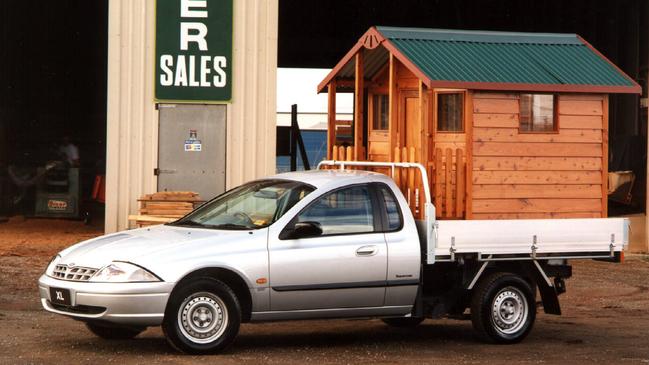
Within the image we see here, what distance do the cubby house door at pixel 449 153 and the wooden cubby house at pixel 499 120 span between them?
0.01 m

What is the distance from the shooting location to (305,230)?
11078 millimetres

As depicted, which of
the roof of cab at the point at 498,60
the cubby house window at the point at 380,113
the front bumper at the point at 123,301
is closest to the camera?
the front bumper at the point at 123,301

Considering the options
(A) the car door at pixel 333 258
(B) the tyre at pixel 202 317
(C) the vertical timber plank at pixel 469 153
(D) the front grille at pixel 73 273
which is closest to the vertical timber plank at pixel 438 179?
(C) the vertical timber plank at pixel 469 153

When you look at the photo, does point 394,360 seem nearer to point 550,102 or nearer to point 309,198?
point 309,198

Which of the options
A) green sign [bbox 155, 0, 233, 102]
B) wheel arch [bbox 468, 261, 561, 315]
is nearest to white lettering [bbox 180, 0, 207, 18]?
green sign [bbox 155, 0, 233, 102]

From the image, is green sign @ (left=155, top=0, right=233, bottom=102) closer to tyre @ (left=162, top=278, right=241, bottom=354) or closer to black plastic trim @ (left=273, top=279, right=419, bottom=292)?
black plastic trim @ (left=273, top=279, right=419, bottom=292)

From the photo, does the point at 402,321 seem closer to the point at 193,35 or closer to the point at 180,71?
the point at 180,71

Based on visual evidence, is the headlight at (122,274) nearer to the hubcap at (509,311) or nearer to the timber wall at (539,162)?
the hubcap at (509,311)

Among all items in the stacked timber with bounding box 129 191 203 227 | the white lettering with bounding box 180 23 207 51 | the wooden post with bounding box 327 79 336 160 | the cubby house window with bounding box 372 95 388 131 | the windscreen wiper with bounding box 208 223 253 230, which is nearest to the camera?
the windscreen wiper with bounding box 208 223 253 230

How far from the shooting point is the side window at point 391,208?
1157cm

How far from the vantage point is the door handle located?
11.3 metres

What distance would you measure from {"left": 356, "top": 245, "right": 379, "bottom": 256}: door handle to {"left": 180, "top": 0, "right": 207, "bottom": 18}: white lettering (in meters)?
9.97

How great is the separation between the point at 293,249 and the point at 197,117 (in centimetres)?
972

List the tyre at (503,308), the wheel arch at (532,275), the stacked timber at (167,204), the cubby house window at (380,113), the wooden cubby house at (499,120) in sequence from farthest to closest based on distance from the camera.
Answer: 1. the stacked timber at (167,204)
2. the cubby house window at (380,113)
3. the wooden cubby house at (499,120)
4. the wheel arch at (532,275)
5. the tyre at (503,308)
